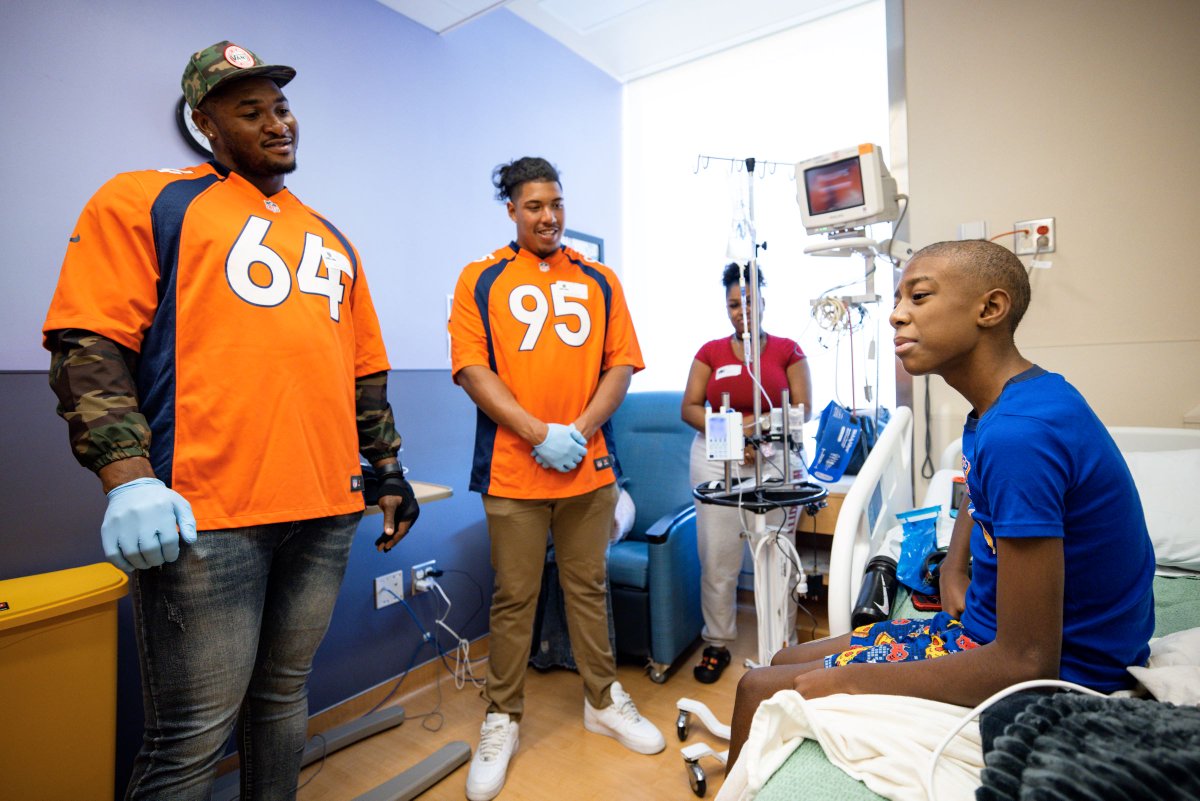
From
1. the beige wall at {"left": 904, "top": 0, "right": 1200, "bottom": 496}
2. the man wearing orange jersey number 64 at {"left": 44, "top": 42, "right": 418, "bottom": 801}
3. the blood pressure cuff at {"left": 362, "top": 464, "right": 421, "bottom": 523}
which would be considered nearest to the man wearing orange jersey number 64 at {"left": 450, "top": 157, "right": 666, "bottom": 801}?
the blood pressure cuff at {"left": 362, "top": 464, "right": 421, "bottom": 523}

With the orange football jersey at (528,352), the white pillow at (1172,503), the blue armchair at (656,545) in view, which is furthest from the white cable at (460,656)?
the white pillow at (1172,503)

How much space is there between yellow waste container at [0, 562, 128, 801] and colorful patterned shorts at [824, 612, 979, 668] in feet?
4.50

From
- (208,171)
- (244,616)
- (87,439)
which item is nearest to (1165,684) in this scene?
(244,616)

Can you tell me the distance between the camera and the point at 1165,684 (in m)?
0.81

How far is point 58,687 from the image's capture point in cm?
119

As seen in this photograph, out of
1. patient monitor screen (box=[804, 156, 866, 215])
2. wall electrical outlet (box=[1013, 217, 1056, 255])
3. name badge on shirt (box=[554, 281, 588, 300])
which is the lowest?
name badge on shirt (box=[554, 281, 588, 300])

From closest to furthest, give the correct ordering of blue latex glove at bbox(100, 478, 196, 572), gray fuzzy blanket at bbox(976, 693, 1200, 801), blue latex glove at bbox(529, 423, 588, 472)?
gray fuzzy blanket at bbox(976, 693, 1200, 801), blue latex glove at bbox(100, 478, 196, 572), blue latex glove at bbox(529, 423, 588, 472)

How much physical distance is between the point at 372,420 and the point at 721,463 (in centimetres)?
125

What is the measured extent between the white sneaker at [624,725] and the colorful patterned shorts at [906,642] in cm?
88

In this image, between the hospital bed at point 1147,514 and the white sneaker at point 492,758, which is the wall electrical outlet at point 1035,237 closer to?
the hospital bed at point 1147,514

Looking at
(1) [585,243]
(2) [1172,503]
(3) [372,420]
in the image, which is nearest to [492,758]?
(3) [372,420]

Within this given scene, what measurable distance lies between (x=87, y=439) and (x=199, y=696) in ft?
1.49

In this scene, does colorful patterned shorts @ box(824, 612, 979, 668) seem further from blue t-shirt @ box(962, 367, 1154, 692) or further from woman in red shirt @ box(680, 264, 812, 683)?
woman in red shirt @ box(680, 264, 812, 683)

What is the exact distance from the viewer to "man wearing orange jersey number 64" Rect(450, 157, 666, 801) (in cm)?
174
